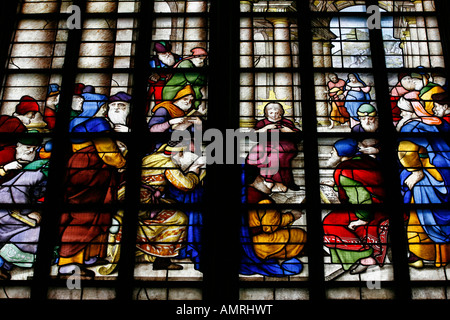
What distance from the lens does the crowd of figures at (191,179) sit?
5133 millimetres

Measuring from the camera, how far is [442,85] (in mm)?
5918

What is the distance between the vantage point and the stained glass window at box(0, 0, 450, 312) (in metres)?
5.05

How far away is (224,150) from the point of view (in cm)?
543

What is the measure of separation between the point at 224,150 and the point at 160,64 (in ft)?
4.46

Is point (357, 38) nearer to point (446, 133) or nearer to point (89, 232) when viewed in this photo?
point (446, 133)

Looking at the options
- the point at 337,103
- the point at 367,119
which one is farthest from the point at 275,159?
the point at 367,119

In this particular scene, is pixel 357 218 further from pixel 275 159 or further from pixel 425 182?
pixel 275 159

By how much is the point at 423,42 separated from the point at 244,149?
98.7 inches

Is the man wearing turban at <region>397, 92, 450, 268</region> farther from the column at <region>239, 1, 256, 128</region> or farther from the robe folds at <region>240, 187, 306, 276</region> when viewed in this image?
the column at <region>239, 1, 256, 128</region>

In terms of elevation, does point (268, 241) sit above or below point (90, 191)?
below

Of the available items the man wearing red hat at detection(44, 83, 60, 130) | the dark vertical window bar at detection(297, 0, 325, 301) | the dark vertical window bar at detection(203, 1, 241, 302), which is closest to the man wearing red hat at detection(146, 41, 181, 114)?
the dark vertical window bar at detection(203, 1, 241, 302)

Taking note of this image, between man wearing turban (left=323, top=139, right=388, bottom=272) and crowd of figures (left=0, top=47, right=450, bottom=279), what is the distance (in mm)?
10

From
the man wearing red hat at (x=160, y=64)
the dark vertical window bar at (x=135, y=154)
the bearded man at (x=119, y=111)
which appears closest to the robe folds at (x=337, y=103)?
the man wearing red hat at (x=160, y=64)
